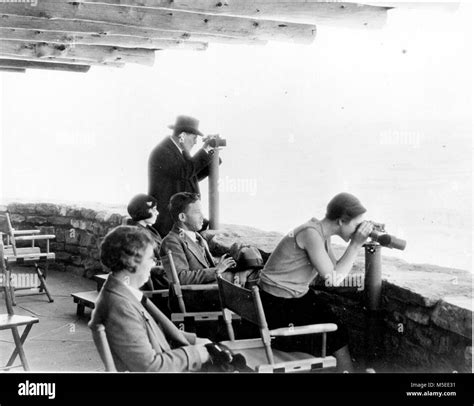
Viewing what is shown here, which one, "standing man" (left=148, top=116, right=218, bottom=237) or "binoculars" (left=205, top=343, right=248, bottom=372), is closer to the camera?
"binoculars" (left=205, top=343, right=248, bottom=372)

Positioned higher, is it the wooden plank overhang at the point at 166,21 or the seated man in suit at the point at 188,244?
the wooden plank overhang at the point at 166,21

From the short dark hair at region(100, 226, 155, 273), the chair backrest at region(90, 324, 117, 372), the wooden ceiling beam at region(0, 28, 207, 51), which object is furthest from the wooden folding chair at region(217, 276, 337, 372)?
A: the wooden ceiling beam at region(0, 28, 207, 51)

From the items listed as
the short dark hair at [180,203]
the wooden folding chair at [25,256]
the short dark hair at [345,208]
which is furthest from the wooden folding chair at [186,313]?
the wooden folding chair at [25,256]

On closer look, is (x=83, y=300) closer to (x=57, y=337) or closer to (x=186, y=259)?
(x=57, y=337)

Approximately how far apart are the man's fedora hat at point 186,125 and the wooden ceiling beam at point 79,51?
4.16 ft

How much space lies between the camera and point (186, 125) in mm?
3660

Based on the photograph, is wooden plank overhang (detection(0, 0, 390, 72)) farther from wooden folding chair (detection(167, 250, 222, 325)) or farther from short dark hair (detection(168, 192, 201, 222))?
wooden folding chair (detection(167, 250, 222, 325))

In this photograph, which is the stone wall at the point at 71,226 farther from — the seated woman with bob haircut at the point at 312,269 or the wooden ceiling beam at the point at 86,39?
the seated woman with bob haircut at the point at 312,269

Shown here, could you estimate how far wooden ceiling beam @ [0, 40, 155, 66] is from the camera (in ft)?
14.0

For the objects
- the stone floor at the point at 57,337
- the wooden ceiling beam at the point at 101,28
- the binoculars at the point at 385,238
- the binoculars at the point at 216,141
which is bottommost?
the stone floor at the point at 57,337

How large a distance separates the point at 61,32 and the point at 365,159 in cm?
287

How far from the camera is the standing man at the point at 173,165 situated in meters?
3.68

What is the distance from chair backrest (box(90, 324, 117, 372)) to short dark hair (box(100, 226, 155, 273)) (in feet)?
0.65
